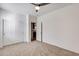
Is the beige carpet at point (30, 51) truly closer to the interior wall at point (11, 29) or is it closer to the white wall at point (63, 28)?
the interior wall at point (11, 29)

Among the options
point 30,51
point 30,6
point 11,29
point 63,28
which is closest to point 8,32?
point 11,29

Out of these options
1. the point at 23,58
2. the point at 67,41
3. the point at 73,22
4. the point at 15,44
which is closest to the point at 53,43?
the point at 67,41

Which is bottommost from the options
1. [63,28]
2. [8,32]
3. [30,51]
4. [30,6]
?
[30,51]

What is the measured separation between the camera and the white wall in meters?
3.04

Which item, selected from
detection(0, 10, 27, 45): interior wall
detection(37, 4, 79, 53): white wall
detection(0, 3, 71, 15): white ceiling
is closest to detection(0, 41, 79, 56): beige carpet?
detection(0, 10, 27, 45): interior wall

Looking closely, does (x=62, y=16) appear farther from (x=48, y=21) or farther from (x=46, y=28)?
(x=46, y=28)

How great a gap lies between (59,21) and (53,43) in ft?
3.11

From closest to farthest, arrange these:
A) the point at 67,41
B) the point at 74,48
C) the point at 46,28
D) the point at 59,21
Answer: the point at 74,48, the point at 67,41, the point at 59,21, the point at 46,28

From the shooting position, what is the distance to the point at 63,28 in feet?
11.4

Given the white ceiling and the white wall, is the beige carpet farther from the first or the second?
the white ceiling

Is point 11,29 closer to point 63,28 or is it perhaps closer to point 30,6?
point 30,6

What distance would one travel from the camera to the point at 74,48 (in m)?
3.08

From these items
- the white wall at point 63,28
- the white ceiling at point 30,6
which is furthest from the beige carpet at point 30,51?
the white ceiling at point 30,6

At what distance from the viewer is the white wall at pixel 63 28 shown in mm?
3037
